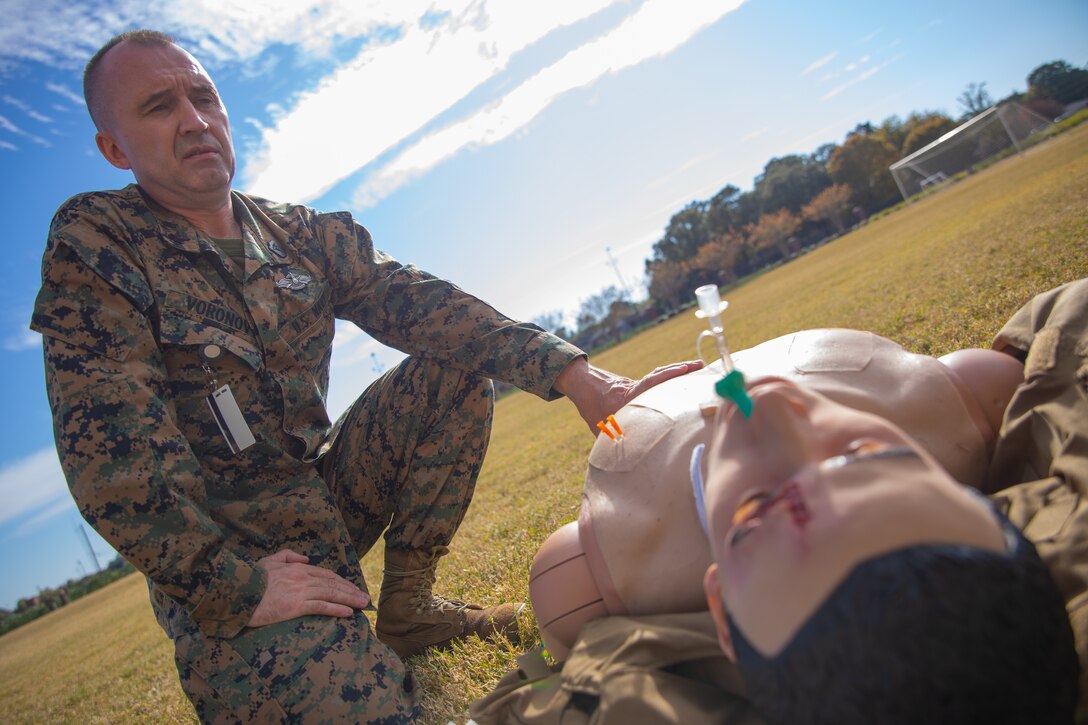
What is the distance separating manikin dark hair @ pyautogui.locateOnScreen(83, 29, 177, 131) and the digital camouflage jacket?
36 centimetres

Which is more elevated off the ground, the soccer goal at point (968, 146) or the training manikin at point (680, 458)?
the soccer goal at point (968, 146)

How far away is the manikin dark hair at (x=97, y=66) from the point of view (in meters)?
2.79

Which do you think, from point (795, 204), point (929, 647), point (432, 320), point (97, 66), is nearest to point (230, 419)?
point (432, 320)

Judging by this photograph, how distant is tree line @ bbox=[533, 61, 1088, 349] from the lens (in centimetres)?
5988

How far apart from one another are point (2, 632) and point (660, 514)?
149 ft

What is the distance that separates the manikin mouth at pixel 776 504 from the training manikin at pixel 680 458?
526 mm

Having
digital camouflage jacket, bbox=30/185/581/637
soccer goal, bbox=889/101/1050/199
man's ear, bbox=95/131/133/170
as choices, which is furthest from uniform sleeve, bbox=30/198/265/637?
soccer goal, bbox=889/101/1050/199

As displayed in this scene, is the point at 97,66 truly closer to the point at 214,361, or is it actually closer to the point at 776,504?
the point at 214,361

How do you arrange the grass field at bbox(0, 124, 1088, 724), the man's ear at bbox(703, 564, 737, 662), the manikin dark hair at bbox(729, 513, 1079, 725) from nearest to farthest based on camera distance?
the manikin dark hair at bbox(729, 513, 1079, 725)
the man's ear at bbox(703, 564, 737, 662)
the grass field at bbox(0, 124, 1088, 724)

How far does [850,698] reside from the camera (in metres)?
0.90

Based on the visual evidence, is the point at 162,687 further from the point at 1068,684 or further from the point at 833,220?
the point at 833,220

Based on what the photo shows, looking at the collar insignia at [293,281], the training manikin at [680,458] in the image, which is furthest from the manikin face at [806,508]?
the collar insignia at [293,281]

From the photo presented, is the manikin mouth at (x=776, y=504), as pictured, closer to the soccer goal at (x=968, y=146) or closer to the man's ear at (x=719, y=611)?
the man's ear at (x=719, y=611)

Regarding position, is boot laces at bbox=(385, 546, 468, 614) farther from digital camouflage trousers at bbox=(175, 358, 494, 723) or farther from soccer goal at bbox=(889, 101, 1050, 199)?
soccer goal at bbox=(889, 101, 1050, 199)
